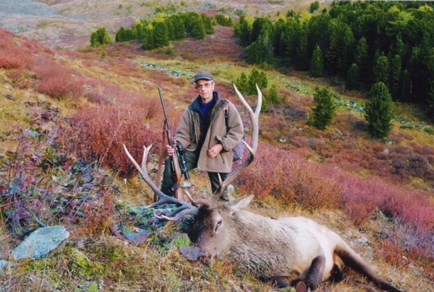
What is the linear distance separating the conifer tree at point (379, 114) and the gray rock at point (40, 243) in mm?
21901

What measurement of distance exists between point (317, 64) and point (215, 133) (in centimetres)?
3650

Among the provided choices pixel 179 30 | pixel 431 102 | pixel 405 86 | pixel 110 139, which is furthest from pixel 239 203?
pixel 179 30

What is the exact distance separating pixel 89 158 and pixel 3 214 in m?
2.14

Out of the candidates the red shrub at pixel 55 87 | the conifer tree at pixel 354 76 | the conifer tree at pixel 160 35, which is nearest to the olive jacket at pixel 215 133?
the red shrub at pixel 55 87

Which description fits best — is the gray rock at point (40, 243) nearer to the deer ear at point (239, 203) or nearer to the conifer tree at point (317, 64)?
the deer ear at point (239, 203)

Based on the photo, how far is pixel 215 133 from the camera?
3.78 metres

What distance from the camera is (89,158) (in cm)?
487

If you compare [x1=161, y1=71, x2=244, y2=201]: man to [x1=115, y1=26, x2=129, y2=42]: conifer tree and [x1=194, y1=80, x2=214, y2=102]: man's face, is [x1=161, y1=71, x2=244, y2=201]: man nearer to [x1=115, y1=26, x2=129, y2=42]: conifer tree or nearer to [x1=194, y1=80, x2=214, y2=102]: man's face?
[x1=194, y1=80, x2=214, y2=102]: man's face

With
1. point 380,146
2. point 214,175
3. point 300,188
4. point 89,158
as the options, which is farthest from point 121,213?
point 380,146

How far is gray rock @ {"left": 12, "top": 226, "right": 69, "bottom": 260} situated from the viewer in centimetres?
222

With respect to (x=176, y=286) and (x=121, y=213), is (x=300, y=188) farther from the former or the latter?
(x=176, y=286)

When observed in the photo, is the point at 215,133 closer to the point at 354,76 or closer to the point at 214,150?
the point at 214,150

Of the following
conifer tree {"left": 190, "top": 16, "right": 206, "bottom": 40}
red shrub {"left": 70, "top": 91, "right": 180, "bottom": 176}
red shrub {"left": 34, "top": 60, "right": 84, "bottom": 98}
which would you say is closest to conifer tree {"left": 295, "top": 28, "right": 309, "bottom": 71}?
conifer tree {"left": 190, "top": 16, "right": 206, "bottom": 40}

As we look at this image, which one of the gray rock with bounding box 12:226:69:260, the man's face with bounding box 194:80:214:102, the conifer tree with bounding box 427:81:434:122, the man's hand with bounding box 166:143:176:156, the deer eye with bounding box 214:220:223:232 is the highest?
the man's face with bounding box 194:80:214:102
